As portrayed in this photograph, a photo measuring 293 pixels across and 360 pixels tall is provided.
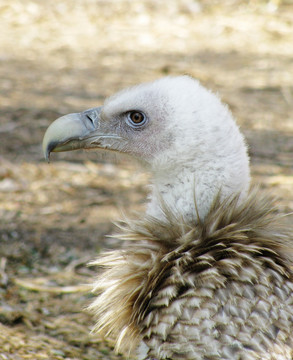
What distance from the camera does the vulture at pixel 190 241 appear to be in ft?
7.34

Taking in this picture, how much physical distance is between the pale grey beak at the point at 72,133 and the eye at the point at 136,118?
0.16 meters

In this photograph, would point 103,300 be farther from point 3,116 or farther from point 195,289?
point 3,116

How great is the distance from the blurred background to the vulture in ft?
1.41

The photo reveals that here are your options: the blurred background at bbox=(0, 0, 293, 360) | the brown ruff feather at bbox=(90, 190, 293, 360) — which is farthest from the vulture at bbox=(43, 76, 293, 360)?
the blurred background at bbox=(0, 0, 293, 360)

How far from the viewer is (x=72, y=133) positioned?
2.81 meters

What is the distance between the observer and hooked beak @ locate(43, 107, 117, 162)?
9.03 feet

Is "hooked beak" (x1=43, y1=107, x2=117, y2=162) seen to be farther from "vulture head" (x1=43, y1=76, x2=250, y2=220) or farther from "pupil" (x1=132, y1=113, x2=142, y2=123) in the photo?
"pupil" (x1=132, y1=113, x2=142, y2=123)

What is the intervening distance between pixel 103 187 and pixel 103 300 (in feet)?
7.56

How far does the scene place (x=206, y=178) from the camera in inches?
103

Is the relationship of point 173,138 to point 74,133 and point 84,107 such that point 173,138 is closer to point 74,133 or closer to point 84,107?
point 74,133

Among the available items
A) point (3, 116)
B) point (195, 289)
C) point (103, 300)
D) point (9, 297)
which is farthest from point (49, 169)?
point (195, 289)

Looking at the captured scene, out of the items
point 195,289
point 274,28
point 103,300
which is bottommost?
point 103,300

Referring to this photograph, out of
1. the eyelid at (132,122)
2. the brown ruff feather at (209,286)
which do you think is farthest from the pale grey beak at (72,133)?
the brown ruff feather at (209,286)

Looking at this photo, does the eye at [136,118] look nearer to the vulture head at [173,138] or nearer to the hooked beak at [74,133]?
the vulture head at [173,138]
